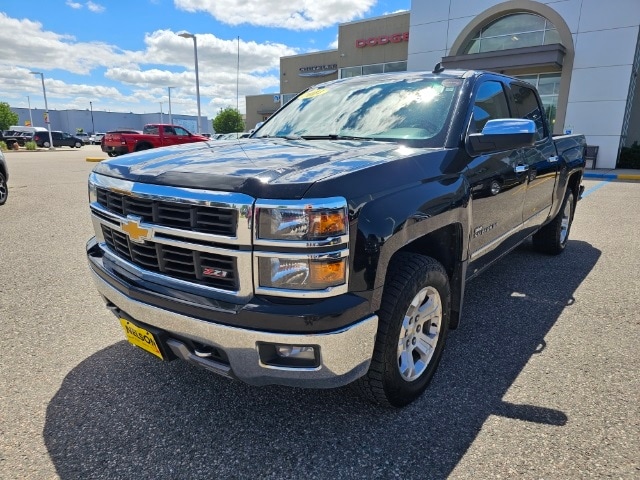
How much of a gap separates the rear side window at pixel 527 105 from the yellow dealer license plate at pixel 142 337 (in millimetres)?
3314

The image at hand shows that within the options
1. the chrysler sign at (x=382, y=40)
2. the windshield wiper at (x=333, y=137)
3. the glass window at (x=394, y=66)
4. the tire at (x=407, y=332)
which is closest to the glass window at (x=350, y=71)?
the chrysler sign at (x=382, y=40)

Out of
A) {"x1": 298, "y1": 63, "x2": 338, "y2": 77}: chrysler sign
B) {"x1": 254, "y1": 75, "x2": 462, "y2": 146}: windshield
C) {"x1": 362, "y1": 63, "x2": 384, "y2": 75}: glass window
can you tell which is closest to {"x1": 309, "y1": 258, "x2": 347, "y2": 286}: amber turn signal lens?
{"x1": 254, "y1": 75, "x2": 462, "y2": 146}: windshield

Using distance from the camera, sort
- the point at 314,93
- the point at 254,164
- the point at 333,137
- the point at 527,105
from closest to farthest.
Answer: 1. the point at 254,164
2. the point at 333,137
3. the point at 314,93
4. the point at 527,105

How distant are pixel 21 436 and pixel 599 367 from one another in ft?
10.8

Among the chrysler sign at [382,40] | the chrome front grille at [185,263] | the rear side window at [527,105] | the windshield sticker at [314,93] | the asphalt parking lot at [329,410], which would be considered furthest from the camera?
the chrysler sign at [382,40]

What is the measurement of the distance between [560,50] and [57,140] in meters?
43.9

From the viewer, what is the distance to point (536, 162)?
3.87 metres

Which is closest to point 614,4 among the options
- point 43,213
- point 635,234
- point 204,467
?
point 635,234

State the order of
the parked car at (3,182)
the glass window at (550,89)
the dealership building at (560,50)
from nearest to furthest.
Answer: the parked car at (3,182)
the dealership building at (560,50)
the glass window at (550,89)

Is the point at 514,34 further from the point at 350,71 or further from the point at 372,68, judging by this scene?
the point at 350,71

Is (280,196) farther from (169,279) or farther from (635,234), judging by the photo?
(635,234)

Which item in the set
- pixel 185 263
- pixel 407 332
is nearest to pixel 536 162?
pixel 407 332

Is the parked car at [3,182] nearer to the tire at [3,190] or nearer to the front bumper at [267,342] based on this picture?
the tire at [3,190]

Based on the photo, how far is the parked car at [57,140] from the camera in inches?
1665
